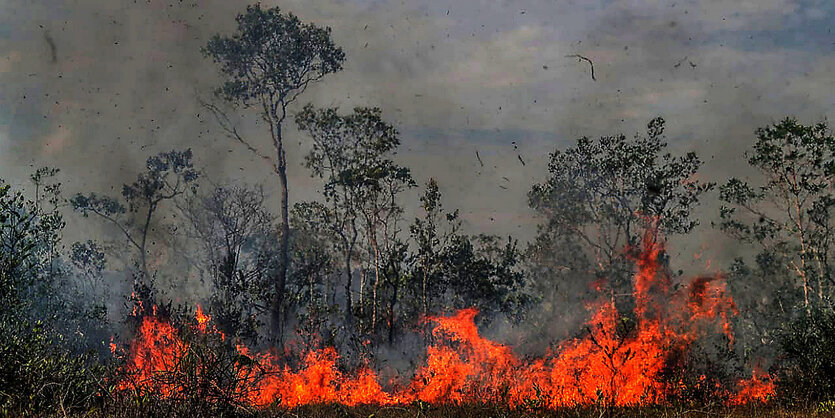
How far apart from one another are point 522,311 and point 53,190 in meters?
36.0

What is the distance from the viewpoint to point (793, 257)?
40.0 m

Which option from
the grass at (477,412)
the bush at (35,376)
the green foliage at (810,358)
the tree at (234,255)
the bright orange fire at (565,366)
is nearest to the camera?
the grass at (477,412)

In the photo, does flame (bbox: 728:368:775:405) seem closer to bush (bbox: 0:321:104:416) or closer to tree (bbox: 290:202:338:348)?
bush (bbox: 0:321:104:416)

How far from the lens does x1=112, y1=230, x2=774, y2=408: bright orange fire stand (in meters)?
21.2

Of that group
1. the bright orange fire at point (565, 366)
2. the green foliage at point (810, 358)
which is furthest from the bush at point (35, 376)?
the green foliage at point (810, 358)

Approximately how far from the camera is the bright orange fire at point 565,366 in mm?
21172

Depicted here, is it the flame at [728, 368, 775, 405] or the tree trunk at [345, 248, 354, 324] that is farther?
the tree trunk at [345, 248, 354, 324]

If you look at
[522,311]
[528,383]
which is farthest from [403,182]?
[528,383]

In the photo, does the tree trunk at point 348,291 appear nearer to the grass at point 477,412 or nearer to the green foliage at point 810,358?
the grass at point 477,412

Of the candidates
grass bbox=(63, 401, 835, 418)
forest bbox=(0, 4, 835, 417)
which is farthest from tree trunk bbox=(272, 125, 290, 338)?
grass bbox=(63, 401, 835, 418)

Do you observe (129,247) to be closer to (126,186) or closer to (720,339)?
(126,186)

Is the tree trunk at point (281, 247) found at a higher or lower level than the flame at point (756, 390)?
higher

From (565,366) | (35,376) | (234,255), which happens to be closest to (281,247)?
(234,255)

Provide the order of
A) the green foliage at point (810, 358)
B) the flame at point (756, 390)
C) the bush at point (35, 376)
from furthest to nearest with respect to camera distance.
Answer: the flame at point (756, 390), the green foliage at point (810, 358), the bush at point (35, 376)
